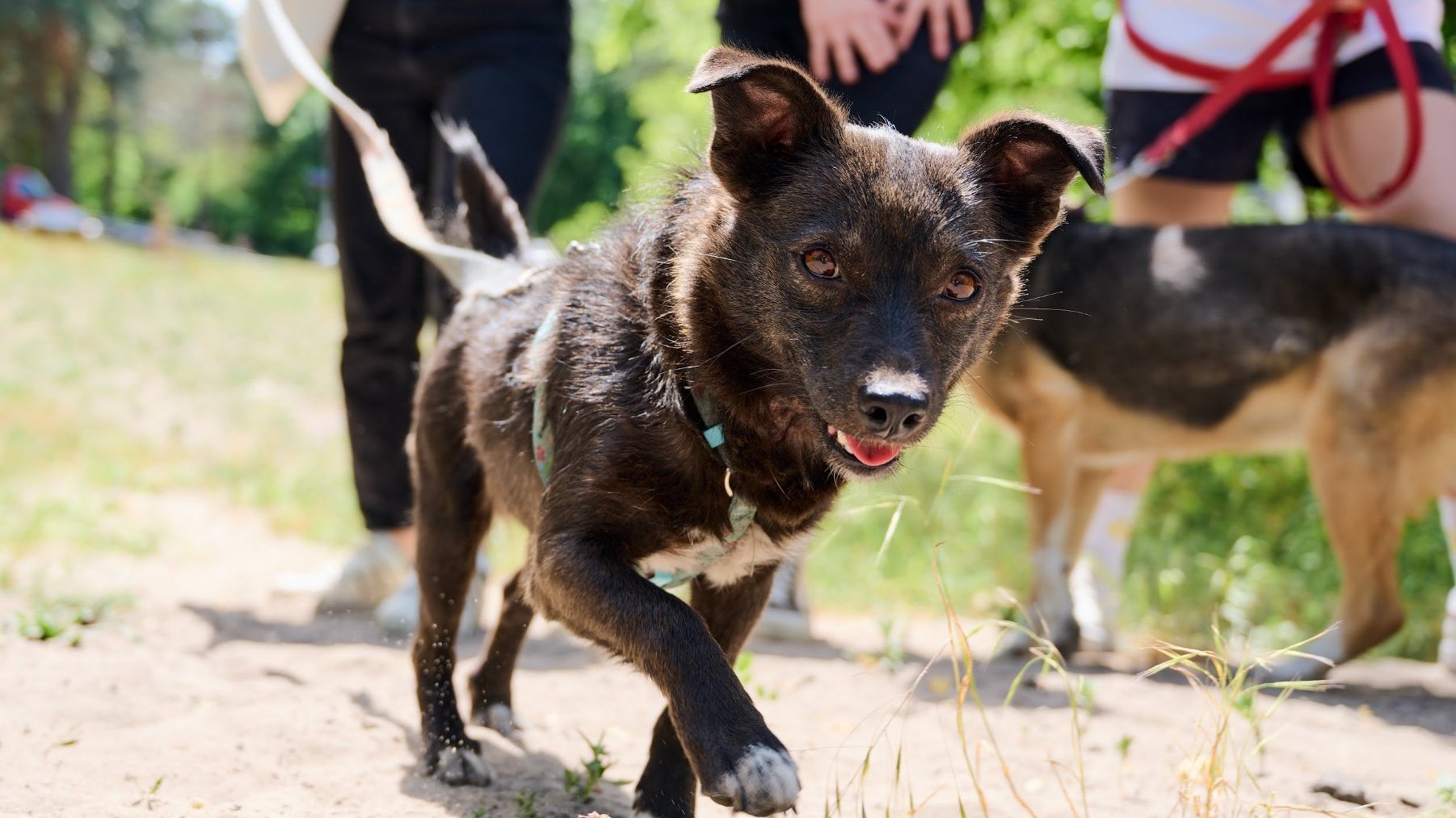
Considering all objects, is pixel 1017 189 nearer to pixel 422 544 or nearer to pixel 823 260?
pixel 823 260

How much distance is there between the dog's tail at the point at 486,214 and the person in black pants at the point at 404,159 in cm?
39

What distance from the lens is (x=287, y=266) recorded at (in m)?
28.4

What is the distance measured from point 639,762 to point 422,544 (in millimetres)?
823

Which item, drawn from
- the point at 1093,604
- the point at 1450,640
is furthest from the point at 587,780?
the point at 1450,640

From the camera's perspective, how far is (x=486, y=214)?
3924mm

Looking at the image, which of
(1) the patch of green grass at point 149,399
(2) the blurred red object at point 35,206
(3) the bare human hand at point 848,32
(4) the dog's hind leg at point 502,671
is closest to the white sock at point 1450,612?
(3) the bare human hand at point 848,32

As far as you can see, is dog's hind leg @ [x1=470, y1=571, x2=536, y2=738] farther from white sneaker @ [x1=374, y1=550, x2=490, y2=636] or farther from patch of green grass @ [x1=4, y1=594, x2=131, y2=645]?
patch of green grass @ [x1=4, y1=594, x2=131, y2=645]

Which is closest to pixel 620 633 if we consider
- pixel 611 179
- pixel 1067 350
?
pixel 1067 350

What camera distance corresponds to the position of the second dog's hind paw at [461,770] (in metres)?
3.21

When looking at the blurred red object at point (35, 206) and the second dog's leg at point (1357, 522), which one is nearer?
the second dog's leg at point (1357, 522)

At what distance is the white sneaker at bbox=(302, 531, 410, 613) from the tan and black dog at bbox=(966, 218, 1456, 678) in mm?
2289

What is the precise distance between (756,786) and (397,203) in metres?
2.28

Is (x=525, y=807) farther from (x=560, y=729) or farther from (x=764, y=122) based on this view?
(x=764, y=122)

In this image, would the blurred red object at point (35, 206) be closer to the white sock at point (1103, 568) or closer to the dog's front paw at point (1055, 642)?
the white sock at point (1103, 568)
